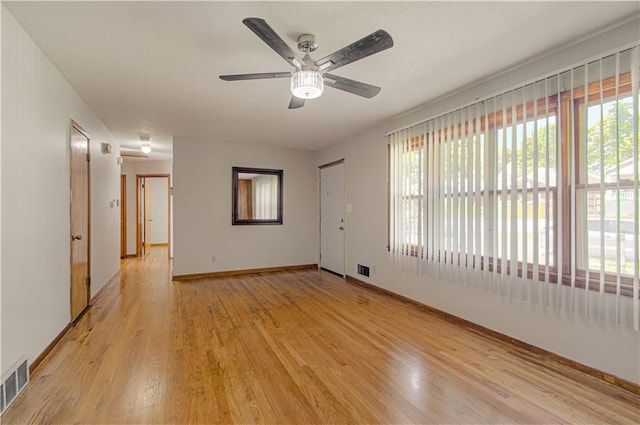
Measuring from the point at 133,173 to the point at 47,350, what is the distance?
6.13 metres

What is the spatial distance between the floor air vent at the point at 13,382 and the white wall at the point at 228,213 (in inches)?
121

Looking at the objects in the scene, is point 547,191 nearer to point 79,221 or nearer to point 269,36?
point 269,36

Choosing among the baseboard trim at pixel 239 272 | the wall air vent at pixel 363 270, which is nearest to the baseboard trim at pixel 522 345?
the wall air vent at pixel 363 270

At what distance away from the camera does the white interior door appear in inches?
216

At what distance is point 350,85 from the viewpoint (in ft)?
7.72

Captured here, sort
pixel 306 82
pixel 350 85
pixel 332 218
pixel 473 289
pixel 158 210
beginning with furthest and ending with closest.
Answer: pixel 158 210 < pixel 332 218 < pixel 473 289 < pixel 350 85 < pixel 306 82

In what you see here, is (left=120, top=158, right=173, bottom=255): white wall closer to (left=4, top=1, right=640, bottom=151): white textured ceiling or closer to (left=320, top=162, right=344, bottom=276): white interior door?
(left=320, top=162, right=344, bottom=276): white interior door

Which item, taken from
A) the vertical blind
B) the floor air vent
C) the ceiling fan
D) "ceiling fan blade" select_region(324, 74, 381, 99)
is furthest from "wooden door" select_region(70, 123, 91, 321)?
the vertical blind

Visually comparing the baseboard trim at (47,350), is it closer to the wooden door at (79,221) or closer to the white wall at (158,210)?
the wooden door at (79,221)

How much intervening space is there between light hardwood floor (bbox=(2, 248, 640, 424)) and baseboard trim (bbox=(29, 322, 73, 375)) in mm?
46

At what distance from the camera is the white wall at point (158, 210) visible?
31.5 ft

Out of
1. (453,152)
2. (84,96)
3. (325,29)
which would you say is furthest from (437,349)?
(84,96)

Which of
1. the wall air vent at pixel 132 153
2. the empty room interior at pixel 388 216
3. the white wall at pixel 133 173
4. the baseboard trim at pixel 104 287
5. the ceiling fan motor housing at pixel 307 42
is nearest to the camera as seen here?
the empty room interior at pixel 388 216

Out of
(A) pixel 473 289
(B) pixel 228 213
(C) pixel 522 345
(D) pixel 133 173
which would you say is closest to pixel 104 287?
(B) pixel 228 213
